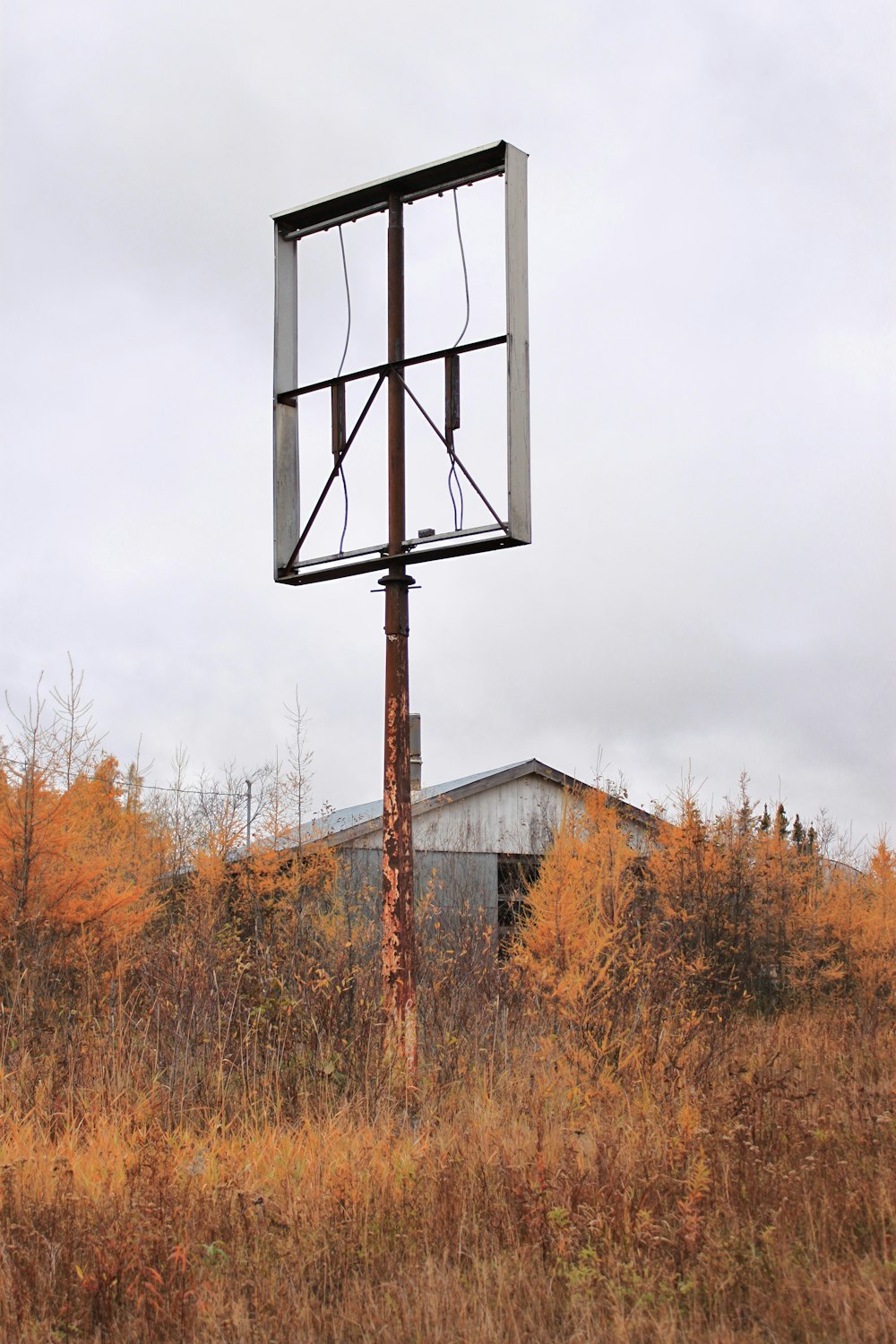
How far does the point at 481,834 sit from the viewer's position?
68.4ft

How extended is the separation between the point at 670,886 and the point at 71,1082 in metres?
11.0

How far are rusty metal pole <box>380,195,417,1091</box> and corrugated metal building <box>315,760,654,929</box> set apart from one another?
12469 millimetres

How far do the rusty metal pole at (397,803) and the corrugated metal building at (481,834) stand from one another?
12469 millimetres

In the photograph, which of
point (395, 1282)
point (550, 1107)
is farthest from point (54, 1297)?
point (550, 1107)

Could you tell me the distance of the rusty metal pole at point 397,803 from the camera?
21.8ft

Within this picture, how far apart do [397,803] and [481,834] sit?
1419 centimetres

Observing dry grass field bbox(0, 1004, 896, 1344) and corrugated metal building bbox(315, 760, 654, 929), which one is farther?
corrugated metal building bbox(315, 760, 654, 929)

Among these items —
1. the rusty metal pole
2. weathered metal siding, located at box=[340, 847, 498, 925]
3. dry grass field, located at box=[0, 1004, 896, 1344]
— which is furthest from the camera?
weathered metal siding, located at box=[340, 847, 498, 925]

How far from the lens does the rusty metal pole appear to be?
6.63 meters

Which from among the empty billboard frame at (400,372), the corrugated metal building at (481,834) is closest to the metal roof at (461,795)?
the corrugated metal building at (481,834)

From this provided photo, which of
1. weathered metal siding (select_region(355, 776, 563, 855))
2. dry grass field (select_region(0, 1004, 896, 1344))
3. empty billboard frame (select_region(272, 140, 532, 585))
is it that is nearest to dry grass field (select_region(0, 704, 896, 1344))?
dry grass field (select_region(0, 1004, 896, 1344))

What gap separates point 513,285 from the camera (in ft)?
22.8

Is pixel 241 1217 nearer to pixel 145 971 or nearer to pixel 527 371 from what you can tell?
pixel 145 971

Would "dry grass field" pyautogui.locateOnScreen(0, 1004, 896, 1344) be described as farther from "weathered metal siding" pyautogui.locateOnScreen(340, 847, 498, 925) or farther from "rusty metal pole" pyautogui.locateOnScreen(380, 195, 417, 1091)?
"weathered metal siding" pyautogui.locateOnScreen(340, 847, 498, 925)
